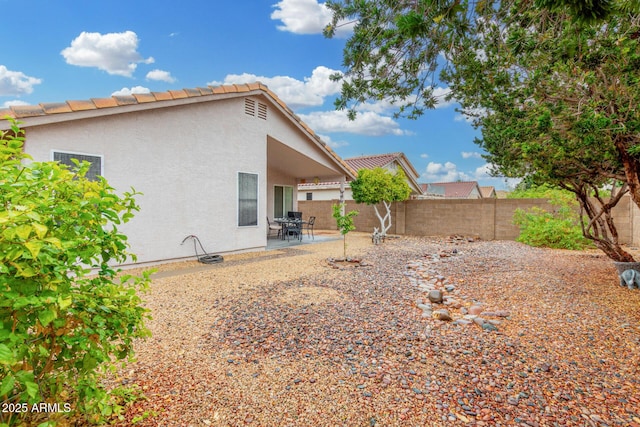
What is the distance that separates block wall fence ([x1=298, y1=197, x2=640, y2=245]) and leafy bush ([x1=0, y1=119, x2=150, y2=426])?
15.3m

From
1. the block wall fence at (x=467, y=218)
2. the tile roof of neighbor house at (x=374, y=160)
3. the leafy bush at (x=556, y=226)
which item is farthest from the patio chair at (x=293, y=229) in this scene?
the tile roof of neighbor house at (x=374, y=160)

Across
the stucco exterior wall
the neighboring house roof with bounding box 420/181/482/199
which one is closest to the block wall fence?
the stucco exterior wall

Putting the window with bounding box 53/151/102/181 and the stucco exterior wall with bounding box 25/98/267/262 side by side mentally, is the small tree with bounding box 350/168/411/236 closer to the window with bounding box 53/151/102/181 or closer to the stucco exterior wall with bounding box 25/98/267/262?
the stucco exterior wall with bounding box 25/98/267/262

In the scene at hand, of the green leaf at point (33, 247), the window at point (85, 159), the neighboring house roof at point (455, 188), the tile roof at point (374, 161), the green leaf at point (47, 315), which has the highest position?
the tile roof at point (374, 161)

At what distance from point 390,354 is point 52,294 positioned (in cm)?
305

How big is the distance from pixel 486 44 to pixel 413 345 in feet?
14.1

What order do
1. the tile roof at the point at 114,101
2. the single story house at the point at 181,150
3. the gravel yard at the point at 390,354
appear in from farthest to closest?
the single story house at the point at 181,150
the tile roof at the point at 114,101
the gravel yard at the point at 390,354

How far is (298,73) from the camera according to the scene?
11.0m

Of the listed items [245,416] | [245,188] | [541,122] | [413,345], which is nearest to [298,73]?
[245,188]

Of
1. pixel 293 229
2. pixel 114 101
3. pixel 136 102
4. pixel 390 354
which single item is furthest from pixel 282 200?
pixel 390 354

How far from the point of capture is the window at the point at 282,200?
50.1ft

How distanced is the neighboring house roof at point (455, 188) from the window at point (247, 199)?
29216mm

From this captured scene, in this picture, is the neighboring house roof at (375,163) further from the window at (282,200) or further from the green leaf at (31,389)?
the green leaf at (31,389)

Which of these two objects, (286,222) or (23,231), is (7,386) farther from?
(286,222)
